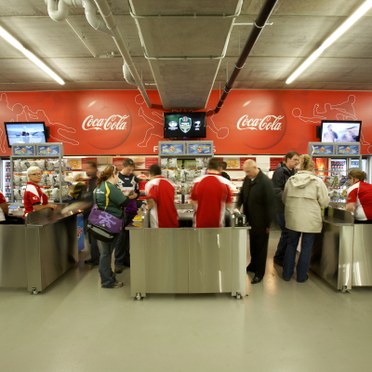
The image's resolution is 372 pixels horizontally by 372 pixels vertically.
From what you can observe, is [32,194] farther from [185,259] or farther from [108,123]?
[108,123]

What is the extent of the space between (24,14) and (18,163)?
3160 millimetres

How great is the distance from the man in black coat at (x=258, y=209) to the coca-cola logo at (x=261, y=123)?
4.69 metres

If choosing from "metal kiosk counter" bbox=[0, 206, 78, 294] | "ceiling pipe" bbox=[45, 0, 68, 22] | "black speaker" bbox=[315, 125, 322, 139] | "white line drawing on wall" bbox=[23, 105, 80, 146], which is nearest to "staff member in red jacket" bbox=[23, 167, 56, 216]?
"metal kiosk counter" bbox=[0, 206, 78, 294]

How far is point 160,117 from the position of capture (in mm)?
9117

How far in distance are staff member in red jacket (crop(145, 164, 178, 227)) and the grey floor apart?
3.30 ft

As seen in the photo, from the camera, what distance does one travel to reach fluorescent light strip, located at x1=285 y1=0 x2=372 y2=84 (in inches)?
176

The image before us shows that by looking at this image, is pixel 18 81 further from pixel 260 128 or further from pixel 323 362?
pixel 323 362

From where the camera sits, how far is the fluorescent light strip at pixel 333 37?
14.7ft

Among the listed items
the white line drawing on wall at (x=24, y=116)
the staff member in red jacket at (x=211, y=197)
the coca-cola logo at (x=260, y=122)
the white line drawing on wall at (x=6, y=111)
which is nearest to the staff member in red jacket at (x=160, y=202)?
the staff member in red jacket at (x=211, y=197)

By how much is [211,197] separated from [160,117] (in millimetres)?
5551

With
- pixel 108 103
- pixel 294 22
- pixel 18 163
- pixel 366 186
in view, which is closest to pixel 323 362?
pixel 366 186

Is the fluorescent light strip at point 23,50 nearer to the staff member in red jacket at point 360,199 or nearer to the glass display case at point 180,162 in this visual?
the glass display case at point 180,162

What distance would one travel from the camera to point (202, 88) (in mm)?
7023

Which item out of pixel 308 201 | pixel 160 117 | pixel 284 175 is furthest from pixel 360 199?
pixel 160 117
